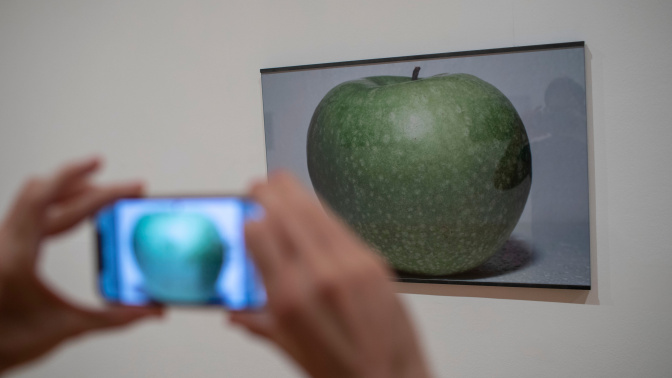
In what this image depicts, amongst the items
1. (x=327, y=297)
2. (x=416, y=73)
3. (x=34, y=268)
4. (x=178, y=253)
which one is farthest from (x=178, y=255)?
(x=416, y=73)

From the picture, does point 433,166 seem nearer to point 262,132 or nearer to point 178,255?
point 262,132

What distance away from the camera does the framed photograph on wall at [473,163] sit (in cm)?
151

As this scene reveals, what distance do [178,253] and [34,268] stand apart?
18cm

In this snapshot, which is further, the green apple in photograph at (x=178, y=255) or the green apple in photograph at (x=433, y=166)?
the green apple in photograph at (x=433, y=166)

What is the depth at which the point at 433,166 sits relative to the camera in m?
1.52

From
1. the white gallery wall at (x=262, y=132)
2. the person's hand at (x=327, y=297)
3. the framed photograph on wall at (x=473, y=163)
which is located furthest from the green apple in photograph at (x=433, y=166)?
the person's hand at (x=327, y=297)

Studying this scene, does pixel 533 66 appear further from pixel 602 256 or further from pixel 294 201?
pixel 294 201

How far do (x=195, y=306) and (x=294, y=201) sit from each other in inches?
13.4

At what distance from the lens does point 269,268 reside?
0.42 m

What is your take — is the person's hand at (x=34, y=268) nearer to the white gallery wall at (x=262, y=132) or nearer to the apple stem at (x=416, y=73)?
the white gallery wall at (x=262, y=132)

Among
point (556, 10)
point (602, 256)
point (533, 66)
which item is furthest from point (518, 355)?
point (556, 10)

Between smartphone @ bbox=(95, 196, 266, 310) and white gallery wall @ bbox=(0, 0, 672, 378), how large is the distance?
2.31 feet

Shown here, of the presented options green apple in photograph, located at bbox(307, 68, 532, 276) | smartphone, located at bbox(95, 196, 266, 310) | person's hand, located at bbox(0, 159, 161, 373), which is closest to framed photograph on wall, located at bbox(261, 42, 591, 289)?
green apple in photograph, located at bbox(307, 68, 532, 276)

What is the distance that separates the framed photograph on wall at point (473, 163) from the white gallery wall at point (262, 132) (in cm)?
5
